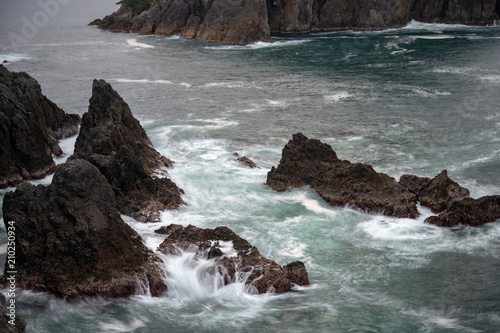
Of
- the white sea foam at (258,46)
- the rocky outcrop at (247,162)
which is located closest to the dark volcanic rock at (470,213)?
the rocky outcrop at (247,162)

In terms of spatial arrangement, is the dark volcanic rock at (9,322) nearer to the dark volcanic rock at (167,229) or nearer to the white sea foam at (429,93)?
the dark volcanic rock at (167,229)

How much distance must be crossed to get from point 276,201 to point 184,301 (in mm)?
7951

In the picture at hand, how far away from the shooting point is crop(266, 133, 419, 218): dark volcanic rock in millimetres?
20469

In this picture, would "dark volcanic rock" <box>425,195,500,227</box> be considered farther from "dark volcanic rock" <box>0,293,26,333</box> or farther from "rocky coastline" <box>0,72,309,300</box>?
"dark volcanic rock" <box>0,293,26,333</box>

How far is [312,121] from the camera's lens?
1367 inches

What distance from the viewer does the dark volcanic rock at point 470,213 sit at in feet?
61.9

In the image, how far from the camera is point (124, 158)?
2091 cm

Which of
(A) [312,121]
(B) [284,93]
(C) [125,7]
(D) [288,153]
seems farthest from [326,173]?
(C) [125,7]

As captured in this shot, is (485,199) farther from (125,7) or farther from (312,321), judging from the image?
(125,7)

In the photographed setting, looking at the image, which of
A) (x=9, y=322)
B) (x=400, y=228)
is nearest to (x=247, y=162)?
(x=400, y=228)

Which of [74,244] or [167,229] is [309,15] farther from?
[74,244]

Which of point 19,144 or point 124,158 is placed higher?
point 19,144

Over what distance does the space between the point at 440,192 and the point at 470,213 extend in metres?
1.65

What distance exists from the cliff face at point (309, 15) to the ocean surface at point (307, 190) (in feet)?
97.8
